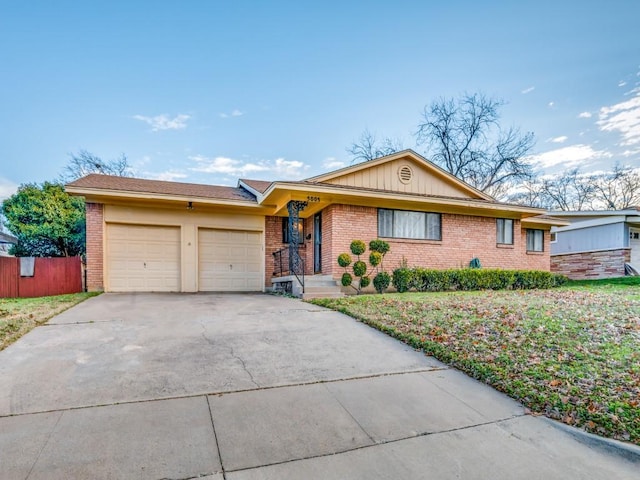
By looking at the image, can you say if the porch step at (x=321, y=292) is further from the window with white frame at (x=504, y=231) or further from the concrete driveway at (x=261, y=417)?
the window with white frame at (x=504, y=231)

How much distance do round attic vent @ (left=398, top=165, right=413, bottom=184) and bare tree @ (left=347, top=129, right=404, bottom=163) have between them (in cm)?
1510

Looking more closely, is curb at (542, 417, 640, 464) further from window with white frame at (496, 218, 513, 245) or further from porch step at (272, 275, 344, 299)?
window with white frame at (496, 218, 513, 245)

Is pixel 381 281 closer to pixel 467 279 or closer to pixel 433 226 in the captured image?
pixel 467 279

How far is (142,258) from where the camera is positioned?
38.5 ft

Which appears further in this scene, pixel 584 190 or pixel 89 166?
pixel 584 190

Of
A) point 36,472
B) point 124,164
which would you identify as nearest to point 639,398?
point 36,472

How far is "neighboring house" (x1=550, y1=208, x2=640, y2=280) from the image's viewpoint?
1595 centimetres

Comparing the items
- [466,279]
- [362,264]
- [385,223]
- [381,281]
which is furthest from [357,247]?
[466,279]

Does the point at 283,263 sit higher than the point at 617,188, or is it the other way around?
the point at 617,188

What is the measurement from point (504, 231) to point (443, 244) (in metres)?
3.21

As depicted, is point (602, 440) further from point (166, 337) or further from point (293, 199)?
point (293, 199)

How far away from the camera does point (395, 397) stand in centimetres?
357

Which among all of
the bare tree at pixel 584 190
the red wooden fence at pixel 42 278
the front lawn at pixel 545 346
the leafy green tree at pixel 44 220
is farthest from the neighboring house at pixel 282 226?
the bare tree at pixel 584 190

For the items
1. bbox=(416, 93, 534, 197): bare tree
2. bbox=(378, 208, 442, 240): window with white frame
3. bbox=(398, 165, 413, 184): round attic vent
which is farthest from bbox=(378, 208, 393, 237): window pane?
bbox=(416, 93, 534, 197): bare tree
